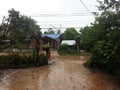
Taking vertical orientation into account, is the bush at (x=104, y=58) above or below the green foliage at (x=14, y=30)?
below

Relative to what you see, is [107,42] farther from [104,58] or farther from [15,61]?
[15,61]

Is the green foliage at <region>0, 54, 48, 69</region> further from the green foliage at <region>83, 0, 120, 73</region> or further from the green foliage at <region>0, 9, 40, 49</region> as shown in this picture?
the green foliage at <region>83, 0, 120, 73</region>

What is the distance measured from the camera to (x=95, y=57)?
17.5m

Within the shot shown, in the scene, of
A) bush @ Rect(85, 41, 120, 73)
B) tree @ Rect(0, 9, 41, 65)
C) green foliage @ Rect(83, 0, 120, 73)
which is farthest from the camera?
tree @ Rect(0, 9, 41, 65)

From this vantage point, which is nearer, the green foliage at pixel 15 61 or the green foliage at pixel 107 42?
the green foliage at pixel 107 42

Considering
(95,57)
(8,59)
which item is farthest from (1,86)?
(95,57)

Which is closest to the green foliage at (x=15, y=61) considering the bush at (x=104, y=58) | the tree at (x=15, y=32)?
the tree at (x=15, y=32)

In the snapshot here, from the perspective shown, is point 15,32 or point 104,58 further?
point 15,32

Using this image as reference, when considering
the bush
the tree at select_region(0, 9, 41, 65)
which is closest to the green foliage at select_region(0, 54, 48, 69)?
the tree at select_region(0, 9, 41, 65)

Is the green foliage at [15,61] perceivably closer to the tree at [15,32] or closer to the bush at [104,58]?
the tree at [15,32]

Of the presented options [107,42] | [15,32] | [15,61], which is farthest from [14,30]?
[107,42]

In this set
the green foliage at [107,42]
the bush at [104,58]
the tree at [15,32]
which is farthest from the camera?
the tree at [15,32]

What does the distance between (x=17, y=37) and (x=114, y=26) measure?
7709 mm

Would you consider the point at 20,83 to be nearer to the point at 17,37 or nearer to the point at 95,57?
the point at 17,37
